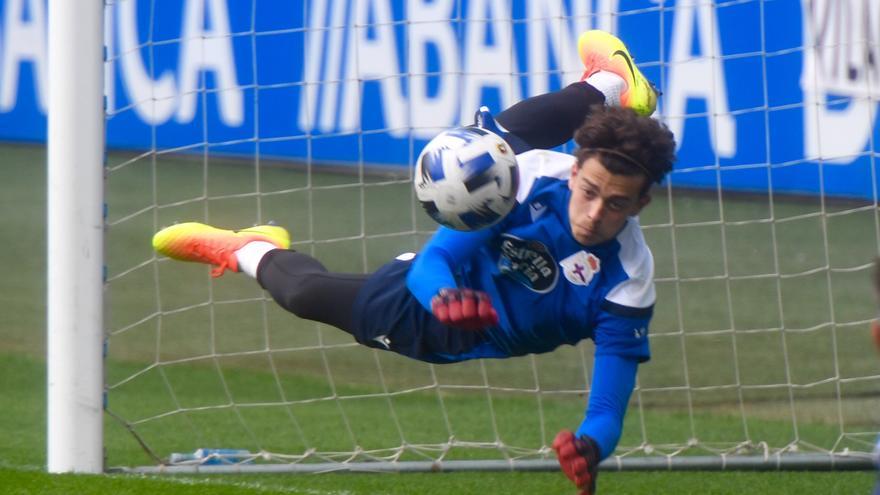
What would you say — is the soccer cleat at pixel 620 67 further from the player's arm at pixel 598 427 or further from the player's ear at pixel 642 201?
the player's arm at pixel 598 427

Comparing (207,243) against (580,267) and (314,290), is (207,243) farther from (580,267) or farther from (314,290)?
(580,267)

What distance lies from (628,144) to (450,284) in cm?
54

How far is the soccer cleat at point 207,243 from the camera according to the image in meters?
4.29

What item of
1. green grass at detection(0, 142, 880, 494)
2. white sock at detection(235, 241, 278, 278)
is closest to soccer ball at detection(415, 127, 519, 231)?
white sock at detection(235, 241, 278, 278)

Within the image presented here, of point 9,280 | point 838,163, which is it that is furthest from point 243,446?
point 838,163

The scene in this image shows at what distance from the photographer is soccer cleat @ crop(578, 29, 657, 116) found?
4.05 metres

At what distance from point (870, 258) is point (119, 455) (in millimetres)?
4172

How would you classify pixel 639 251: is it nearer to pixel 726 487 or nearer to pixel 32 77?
pixel 726 487

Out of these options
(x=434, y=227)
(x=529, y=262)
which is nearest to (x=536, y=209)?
(x=529, y=262)

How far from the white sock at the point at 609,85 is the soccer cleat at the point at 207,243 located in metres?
1.07

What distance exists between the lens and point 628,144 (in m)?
3.38

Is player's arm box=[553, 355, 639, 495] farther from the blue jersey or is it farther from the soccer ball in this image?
the soccer ball

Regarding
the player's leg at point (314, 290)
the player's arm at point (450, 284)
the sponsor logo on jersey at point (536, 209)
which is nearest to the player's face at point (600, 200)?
the sponsor logo on jersey at point (536, 209)

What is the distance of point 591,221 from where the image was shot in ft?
11.3
